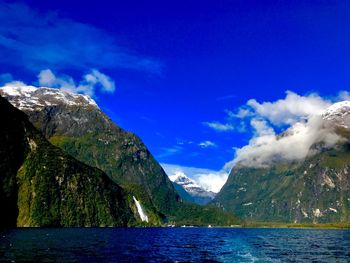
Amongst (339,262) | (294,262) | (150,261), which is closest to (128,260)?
(150,261)

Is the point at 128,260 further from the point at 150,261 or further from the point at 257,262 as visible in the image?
the point at 257,262

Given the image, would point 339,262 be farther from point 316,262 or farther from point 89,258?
point 89,258

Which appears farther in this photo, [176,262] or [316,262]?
[316,262]

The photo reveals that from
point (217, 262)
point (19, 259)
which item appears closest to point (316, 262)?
point (217, 262)

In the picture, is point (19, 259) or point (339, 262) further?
point (339, 262)

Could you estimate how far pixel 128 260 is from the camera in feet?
285

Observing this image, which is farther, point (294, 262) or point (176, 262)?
point (294, 262)

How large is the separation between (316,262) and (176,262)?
27790 millimetres

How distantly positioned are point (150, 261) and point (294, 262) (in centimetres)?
2735

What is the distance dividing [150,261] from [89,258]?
1116 centimetres

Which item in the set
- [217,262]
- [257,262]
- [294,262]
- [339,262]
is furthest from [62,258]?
[339,262]

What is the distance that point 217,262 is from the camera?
288ft

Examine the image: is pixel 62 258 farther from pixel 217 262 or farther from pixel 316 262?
pixel 316 262

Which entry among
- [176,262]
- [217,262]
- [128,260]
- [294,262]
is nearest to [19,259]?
[128,260]
